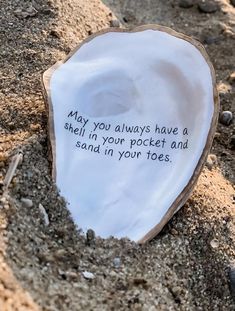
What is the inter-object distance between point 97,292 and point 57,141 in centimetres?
38

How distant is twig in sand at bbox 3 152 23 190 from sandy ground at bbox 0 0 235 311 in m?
0.01

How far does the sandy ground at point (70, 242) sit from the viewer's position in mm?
1197

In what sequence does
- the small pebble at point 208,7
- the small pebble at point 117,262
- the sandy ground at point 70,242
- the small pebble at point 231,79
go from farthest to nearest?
the small pebble at point 208,7, the small pebble at point 231,79, the small pebble at point 117,262, the sandy ground at point 70,242

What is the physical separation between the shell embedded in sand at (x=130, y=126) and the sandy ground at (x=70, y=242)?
5cm

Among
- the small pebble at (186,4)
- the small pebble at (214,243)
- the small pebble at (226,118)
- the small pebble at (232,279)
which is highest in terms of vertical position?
the small pebble at (214,243)

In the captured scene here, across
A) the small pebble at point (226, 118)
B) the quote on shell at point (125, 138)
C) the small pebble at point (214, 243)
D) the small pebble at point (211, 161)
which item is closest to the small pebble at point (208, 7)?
the small pebble at point (226, 118)

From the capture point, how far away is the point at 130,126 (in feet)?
5.04

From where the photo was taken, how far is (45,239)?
50.7 inches

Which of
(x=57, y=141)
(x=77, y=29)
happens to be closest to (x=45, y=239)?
(x=57, y=141)

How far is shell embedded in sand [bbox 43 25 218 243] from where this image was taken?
1.40 m

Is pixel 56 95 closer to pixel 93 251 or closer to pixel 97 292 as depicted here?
pixel 93 251

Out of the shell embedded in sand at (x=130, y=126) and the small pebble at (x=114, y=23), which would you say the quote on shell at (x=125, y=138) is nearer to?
the shell embedded in sand at (x=130, y=126)

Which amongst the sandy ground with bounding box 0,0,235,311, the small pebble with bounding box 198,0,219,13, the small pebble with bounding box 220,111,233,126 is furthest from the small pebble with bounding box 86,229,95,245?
the small pebble with bounding box 198,0,219,13

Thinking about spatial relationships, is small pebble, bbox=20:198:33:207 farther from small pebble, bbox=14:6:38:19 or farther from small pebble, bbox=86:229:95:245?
small pebble, bbox=14:6:38:19
